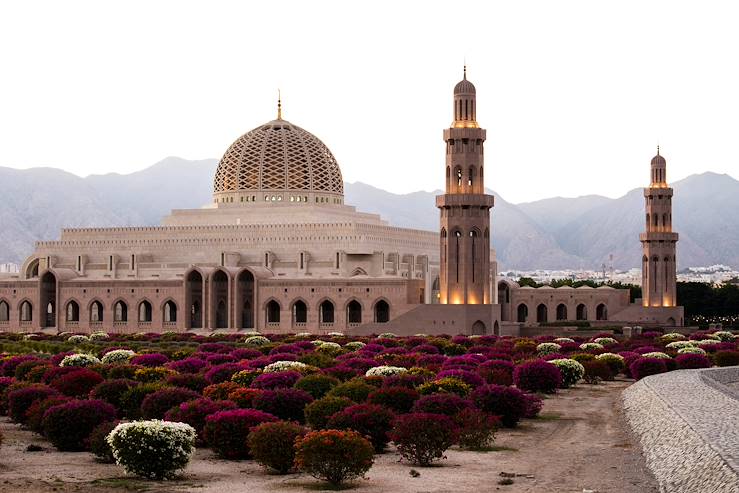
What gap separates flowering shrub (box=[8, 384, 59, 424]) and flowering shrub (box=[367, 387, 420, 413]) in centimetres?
510

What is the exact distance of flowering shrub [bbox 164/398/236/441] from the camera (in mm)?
16500

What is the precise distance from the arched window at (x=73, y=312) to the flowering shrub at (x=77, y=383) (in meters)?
37.5

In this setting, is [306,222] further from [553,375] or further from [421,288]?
[553,375]

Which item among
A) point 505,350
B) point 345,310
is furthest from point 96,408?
point 345,310

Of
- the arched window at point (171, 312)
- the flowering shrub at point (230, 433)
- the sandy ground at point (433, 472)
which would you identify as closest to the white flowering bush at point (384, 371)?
the sandy ground at point (433, 472)

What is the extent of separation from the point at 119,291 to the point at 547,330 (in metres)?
20.0

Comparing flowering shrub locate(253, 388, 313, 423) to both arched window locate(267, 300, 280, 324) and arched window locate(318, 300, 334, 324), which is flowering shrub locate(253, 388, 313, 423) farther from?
arched window locate(267, 300, 280, 324)

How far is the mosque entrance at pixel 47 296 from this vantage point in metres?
57.5

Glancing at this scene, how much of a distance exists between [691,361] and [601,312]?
37.1m

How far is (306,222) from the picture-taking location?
5775 cm

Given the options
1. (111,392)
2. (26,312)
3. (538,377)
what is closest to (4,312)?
(26,312)

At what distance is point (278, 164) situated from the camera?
6166 centimetres

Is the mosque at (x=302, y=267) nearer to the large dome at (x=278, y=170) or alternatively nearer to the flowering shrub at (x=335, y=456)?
the large dome at (x=278, y=170)

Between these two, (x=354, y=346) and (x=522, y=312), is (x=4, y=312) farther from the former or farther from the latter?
(x=354, y=346)
